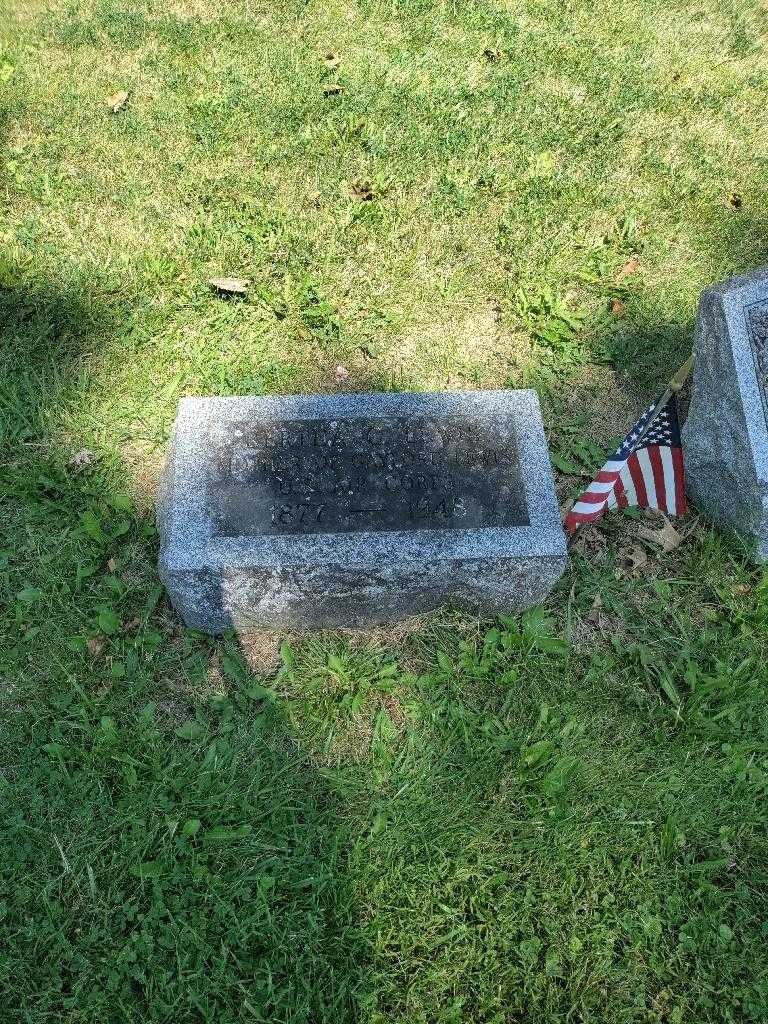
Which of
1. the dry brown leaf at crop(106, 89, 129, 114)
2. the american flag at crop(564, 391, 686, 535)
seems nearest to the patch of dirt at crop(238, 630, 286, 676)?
the american flag at crop(564, 391, 686, 535)

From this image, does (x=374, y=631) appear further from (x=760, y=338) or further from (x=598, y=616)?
(x=760, y=338)

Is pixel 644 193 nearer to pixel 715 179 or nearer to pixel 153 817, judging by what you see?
pixel 715 179

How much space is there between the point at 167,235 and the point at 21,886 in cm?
329

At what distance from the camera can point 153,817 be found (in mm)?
2561

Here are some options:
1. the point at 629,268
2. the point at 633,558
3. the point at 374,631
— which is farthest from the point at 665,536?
the point at 629,268

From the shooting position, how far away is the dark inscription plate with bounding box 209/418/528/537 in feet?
9.54

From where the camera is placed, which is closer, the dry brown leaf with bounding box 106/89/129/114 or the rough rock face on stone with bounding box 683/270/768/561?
the rough rock face on stone with bounding box 683/270/768/561

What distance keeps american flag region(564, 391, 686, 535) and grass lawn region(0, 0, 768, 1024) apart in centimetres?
14

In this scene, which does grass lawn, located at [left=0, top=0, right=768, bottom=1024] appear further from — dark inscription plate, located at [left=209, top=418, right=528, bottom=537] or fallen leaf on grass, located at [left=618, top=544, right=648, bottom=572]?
dark inscription plate, located at [left=209, top=418, right=528, bottom=537]

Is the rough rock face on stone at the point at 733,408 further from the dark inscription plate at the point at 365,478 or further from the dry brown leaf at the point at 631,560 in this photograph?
the dark inscription plate at the point at 365,478

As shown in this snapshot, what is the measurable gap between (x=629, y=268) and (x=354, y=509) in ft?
8.16

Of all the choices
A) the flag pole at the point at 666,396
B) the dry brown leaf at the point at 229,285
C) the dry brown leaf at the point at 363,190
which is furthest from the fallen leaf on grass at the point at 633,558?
the dry brown leaf at the point at 363,190

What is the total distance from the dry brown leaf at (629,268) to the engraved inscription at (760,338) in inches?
47.7

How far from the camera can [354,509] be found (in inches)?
116
